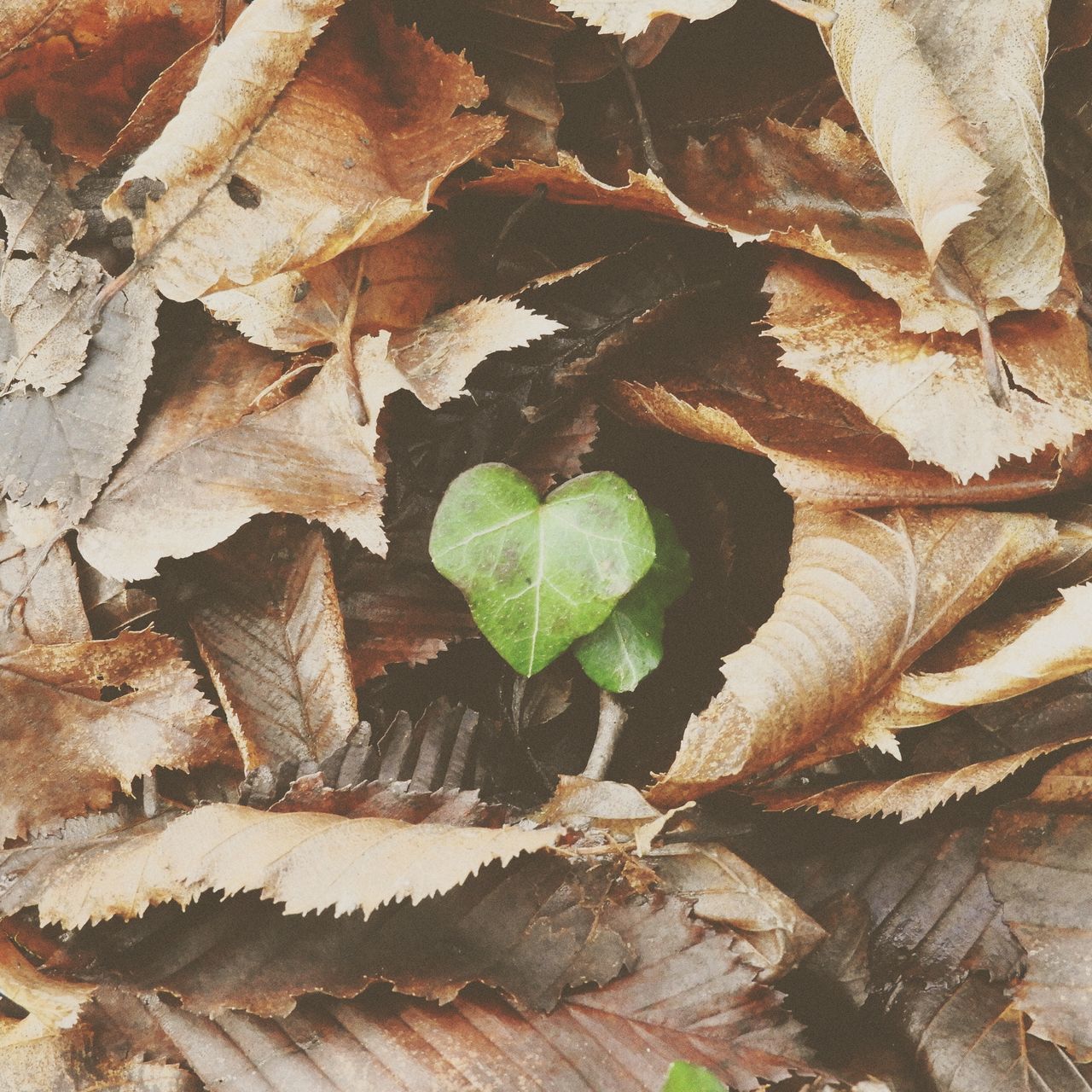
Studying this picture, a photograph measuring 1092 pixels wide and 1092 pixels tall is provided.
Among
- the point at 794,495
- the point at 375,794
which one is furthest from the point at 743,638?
the point at 375,794

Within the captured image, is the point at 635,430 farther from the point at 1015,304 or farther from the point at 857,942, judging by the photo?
the point at 857,942

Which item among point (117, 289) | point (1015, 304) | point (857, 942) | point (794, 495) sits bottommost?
point (857, 942)

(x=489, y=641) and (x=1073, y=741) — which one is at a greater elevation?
(x=489, y=641)

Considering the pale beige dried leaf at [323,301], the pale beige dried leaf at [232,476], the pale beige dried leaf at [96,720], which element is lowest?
the pale beige dried leaf at [96,720]

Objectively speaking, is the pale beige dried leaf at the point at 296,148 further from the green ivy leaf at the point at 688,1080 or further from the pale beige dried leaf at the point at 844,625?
the green ivy leaf at the point at 688,1080

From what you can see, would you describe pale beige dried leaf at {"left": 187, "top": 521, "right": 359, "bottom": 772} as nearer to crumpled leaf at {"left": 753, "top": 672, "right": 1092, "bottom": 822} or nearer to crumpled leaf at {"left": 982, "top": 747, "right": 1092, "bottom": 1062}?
crumpled leaf at {"left": 753, "top": 672, "right": 1092, "bottom": 822}

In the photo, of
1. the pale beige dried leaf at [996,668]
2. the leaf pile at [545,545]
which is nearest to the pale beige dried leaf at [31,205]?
the leaf pile at [545,545]

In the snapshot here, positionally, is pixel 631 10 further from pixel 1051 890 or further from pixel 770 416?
pixel 1051 890
